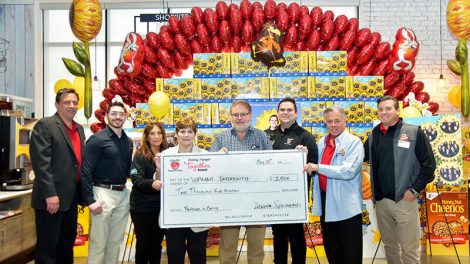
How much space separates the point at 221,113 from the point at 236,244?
8.02 feet

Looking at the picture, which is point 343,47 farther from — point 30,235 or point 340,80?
point 30,235

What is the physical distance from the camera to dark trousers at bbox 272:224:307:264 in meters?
3.25

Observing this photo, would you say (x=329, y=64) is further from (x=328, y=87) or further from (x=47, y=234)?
(x=47, y=234)

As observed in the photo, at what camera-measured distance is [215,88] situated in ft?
17.7

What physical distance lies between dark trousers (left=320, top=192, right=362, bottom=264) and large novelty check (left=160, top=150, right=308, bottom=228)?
0.34 meters

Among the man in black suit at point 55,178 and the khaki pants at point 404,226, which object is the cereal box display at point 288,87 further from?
the man in black suit at point 55,178

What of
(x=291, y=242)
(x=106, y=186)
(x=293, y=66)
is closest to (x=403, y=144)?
(x=291, y=242)

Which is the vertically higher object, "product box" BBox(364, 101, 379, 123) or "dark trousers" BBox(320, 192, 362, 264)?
"product box" BBox(364, 101, 379, 123)

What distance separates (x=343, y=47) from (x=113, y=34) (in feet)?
15.9

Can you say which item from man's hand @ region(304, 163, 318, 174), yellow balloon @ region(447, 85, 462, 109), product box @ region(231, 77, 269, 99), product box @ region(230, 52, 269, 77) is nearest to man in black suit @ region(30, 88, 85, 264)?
man's hand @ region(304, 163, 318, 174)

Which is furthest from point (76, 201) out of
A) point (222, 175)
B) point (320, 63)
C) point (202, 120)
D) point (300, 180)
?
point (320, 63)

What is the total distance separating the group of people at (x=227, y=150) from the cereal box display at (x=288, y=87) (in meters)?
2.03

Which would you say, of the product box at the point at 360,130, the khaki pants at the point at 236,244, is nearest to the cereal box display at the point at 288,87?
the product box at the point at 360,130

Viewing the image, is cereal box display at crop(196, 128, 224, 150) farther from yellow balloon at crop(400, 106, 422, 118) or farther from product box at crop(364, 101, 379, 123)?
yellow balloon at crop(400, 106, 422, 118)
